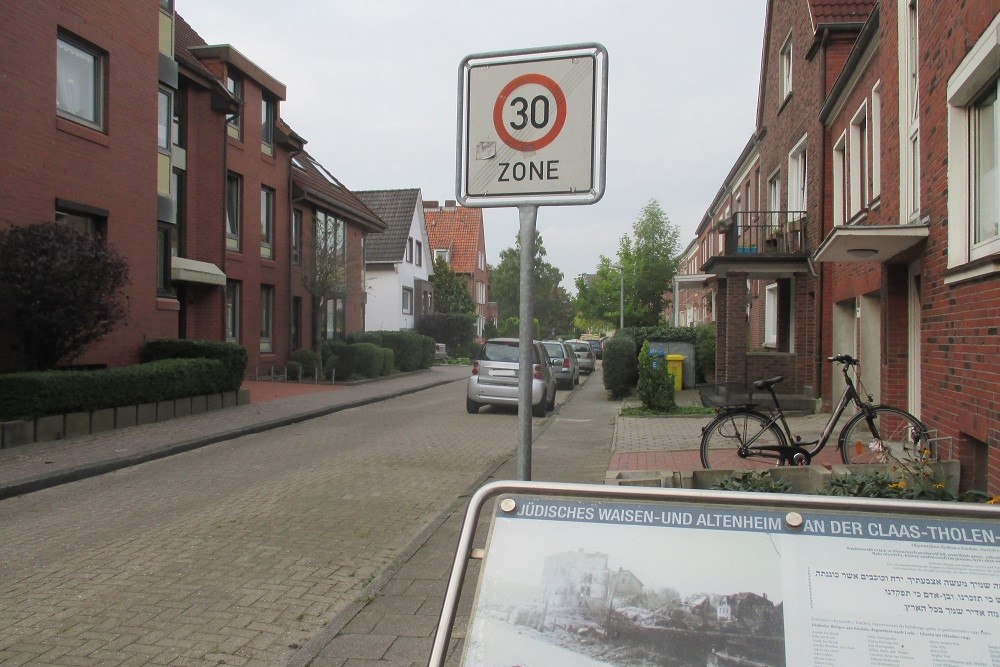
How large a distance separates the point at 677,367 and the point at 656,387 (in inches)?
239

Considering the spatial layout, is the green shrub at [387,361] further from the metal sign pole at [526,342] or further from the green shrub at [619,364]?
the metal sign pole at [526,342]

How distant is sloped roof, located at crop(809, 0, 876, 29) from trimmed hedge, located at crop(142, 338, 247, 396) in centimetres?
1304

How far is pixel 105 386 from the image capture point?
41.5 ft

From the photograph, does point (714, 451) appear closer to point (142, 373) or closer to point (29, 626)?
point (29, 626)

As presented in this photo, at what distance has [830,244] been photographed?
902 cm

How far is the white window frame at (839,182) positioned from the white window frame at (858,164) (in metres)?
0.79

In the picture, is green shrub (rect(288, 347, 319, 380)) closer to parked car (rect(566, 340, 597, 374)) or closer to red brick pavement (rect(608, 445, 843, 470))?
parked car (rect(566, 340, 597, 374))

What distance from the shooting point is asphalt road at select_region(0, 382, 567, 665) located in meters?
4.52

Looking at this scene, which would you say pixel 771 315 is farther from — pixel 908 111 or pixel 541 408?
pixel 908 111

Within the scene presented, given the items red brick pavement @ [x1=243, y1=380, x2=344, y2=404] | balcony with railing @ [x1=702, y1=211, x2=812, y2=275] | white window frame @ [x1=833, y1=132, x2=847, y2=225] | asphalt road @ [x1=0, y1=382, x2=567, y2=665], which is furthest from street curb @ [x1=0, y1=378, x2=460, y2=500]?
white window frame @ [x1=833, y1=132, x2=847, y2=225]

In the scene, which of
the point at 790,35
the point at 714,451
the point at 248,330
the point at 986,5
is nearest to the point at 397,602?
the point at 714,451

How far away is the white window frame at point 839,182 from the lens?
49.5ft

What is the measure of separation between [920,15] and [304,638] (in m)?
7.84

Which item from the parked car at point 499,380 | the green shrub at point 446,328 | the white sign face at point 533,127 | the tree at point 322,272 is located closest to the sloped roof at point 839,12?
the parked car at point 499,380
